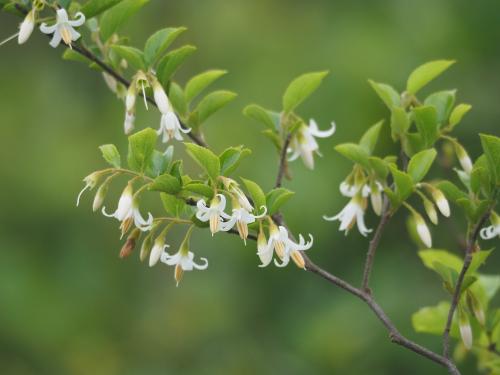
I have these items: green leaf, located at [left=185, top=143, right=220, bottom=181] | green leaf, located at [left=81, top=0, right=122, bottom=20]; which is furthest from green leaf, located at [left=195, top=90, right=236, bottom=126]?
green leaf, located at [left=185, top=143, right=220, bottom=181]

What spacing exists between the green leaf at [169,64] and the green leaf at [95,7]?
0.13 meters

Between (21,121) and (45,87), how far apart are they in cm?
25

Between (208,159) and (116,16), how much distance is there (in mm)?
449

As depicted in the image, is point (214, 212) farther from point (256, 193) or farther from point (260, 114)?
point (260, 114)

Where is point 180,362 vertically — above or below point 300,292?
below

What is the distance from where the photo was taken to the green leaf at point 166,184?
1530 mm

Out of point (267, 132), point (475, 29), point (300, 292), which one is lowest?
point (300, 292)

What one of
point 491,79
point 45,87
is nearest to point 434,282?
point 491,79

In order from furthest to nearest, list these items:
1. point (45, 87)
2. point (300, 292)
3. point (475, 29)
A: 1. point (45, 87)
2. point (475, 29)
3. point (300, 292)

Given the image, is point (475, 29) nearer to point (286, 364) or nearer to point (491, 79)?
point (491, 79)

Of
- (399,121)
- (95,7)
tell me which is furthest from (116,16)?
(399,121)

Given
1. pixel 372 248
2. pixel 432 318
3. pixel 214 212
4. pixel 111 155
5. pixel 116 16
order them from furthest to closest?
pixel 432 318 → pixel 116 16 → pixel 372 248 → pixel 111 155 → pixel 214 212

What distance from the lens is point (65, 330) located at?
4.98 meters

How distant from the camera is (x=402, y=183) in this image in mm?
1667
